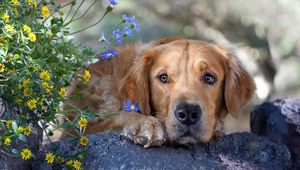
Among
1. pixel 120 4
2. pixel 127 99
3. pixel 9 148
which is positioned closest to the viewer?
pixel 9 148

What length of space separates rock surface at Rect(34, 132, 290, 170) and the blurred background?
4730mm

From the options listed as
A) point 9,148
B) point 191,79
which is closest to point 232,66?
point 191,79

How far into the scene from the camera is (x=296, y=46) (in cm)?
900

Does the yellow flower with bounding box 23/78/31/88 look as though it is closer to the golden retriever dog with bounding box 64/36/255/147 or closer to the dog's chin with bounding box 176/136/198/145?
the golden retriever dog with bounding box 64/36/255/147

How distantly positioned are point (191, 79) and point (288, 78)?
5.07 metres

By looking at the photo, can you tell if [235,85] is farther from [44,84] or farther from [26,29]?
[26,29]

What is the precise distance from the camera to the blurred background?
8.84 m

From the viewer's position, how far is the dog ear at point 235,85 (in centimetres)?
462

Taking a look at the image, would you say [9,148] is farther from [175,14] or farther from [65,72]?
[175,14]

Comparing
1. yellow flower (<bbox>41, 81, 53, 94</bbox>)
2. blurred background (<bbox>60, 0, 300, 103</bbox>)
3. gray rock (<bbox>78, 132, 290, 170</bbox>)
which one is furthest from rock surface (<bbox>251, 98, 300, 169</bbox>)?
blurred background (<bbox>60, 0, 300, 103</bbox>)

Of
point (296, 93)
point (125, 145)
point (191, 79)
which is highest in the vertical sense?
point (191, 79)

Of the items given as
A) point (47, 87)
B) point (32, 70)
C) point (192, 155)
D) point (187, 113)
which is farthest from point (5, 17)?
point (192, 155)

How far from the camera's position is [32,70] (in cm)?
343

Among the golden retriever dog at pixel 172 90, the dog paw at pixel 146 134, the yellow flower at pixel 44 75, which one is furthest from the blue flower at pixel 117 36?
the yellow flower at pixel 44 75
